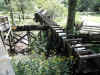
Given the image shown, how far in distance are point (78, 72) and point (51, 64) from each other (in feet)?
3.21

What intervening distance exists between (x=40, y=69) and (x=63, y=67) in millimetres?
824

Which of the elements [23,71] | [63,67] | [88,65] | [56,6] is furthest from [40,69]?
[56,6]

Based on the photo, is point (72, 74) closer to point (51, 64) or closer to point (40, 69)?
Answer: point (51, 64)

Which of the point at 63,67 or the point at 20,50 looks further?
the point at 20,50

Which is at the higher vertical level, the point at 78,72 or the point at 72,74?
the point at 78,72

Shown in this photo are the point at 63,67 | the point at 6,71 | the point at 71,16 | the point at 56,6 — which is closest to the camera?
the point at 6,71

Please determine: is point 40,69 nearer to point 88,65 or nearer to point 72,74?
point 72,74

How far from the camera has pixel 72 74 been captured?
3.87 meters

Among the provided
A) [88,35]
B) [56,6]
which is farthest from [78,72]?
[56,6]

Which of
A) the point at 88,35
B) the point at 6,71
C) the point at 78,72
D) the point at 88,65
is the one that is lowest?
the point at 78,72

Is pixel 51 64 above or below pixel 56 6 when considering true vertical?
below

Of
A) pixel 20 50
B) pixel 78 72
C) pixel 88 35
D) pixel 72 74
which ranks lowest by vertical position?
pixel 20 50

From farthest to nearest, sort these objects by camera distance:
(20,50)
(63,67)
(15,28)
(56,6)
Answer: (56,6)
(20,50)
(15,28)
(63,67)

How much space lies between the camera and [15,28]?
849 centimetres
